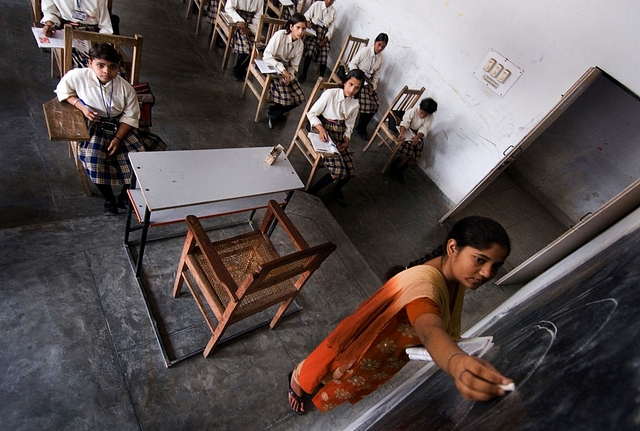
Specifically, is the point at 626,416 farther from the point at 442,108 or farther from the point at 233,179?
the point at 442,108

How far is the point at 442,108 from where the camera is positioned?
161 inches

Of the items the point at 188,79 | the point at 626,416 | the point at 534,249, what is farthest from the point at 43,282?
the point at 534,249

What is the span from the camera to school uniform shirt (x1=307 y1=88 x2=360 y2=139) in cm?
323

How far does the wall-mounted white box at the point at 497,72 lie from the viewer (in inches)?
135

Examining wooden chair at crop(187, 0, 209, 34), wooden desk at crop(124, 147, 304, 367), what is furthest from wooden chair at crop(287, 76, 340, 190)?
wooden chair at crop(187, 0, 209, 34)

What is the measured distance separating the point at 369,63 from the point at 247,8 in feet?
5.51

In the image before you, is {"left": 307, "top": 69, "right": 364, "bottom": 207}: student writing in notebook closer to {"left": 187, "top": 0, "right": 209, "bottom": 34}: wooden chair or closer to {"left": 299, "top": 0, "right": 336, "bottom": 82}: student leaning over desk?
{"left": 299, "top": 0, "right": 336, "bottom": 82}: student leaning over desk

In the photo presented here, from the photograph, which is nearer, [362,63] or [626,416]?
[626,416]

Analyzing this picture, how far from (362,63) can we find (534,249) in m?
3.16

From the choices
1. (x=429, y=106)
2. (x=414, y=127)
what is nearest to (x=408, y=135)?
(x=414, y=127)

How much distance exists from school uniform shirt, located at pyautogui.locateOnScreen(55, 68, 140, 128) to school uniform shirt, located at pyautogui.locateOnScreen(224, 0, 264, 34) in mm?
2421

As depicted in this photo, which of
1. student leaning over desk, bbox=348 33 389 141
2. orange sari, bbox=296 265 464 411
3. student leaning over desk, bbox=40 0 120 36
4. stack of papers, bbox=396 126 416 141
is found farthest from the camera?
student leaning over desk, bbox=348 33 389 141

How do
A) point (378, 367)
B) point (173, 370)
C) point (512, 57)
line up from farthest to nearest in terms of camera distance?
point (512, 57)
point (173, 370)
point (378, 367)

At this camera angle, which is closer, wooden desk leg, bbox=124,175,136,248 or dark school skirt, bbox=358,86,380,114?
wooden desk leg, bbox=124,175,136,248
